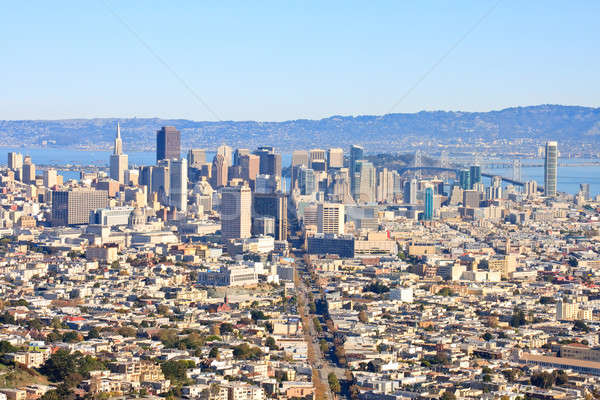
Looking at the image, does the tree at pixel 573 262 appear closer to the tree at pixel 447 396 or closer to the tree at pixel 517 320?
the tree at pixel 517 320

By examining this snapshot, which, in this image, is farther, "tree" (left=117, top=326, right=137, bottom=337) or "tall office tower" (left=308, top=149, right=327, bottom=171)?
"tall office tower" (left=308, top=149, right=327, bottom=171)

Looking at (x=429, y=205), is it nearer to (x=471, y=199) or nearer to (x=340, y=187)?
(x=471, y=199)

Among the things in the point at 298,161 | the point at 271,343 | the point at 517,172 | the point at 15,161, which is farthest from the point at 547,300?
the point at 517,172

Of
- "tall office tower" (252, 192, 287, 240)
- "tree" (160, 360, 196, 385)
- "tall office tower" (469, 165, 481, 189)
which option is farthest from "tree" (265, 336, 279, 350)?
"tall office tower" (469, 165, 481, 189)

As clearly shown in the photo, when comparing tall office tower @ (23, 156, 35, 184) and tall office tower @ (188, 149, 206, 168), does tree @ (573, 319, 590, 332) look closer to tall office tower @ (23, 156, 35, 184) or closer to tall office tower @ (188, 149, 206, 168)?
tall office tower @ (23, 156, 35, 184)

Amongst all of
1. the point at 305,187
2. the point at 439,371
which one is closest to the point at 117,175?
the point at 305,187

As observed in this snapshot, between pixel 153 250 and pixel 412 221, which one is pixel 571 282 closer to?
pixel 153 250
